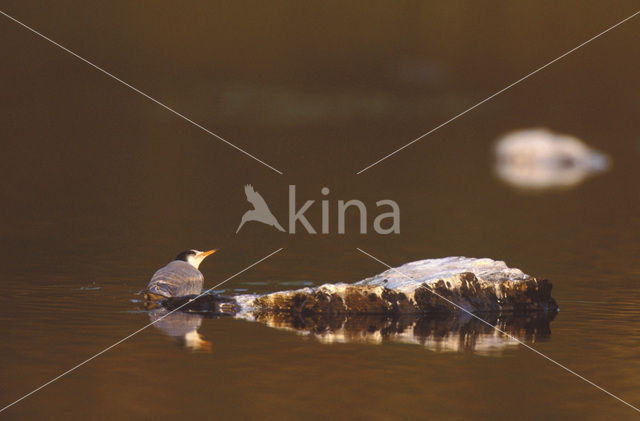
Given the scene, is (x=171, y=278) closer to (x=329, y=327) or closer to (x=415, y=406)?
(x=329, y=327)

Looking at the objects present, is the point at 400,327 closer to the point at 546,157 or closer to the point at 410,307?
the point at 410,307

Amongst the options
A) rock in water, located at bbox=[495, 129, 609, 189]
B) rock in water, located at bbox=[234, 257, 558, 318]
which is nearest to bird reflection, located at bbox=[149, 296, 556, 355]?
rock in water, located at bbox=[234, 257, 558, 318]

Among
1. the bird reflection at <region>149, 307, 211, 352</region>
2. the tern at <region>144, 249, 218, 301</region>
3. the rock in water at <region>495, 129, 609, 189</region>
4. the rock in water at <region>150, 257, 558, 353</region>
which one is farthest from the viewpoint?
the rock in water at <region>495, 129, 609, 189</region>

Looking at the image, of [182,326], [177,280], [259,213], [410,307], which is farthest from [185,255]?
[259,213]

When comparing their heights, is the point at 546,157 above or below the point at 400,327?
above

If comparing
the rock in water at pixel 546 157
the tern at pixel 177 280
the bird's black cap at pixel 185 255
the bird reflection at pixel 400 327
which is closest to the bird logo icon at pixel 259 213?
the bird's black cap at pixel 185 255

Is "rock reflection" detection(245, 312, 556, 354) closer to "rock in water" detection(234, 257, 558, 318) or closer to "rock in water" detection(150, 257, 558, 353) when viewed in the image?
"rock in water" detection(150, 257, 558, 353)
